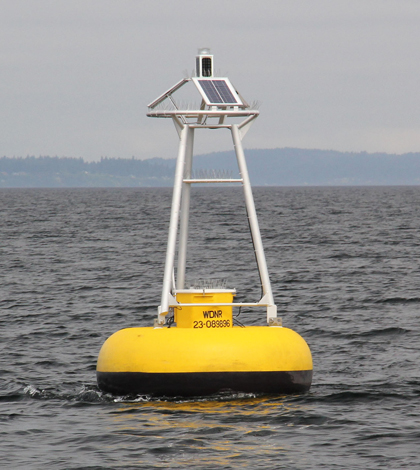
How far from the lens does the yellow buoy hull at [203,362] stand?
54.1 feet

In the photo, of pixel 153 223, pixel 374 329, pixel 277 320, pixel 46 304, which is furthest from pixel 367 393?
pixel 153 223

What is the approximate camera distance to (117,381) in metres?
17.2

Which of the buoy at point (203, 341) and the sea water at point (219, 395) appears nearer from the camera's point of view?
the sea water at point (219, 395)

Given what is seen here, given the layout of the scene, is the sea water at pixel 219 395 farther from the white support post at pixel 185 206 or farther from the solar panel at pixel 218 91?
the solar panel at pixel 218 91

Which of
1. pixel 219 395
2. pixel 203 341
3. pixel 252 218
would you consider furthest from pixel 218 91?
pixel 219 395

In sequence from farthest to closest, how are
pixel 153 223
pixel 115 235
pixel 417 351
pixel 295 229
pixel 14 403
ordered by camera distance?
1. pixel 153 223
2. pixel 295 229
3. pixel 115 235
4. pixel 417 351
5. pixel 14 403

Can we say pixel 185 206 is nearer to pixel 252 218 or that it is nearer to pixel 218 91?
pixel 252 218

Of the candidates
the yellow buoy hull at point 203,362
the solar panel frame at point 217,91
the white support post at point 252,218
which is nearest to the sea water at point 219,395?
the yellow buoy hull at point 203,362

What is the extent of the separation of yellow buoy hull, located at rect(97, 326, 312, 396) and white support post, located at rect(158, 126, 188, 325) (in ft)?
2.08

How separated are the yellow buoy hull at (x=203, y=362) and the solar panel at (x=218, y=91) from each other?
4734 mm

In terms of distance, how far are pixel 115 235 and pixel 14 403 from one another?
49934 mm

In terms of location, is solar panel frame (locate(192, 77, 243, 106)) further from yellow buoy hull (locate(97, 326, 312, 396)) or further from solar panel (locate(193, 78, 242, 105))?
yellow buoy hull (locate(97, 326, 312, 396))

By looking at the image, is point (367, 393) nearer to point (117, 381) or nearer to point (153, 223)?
point (117, 381)

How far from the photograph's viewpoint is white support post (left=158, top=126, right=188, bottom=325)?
58.1 feet
